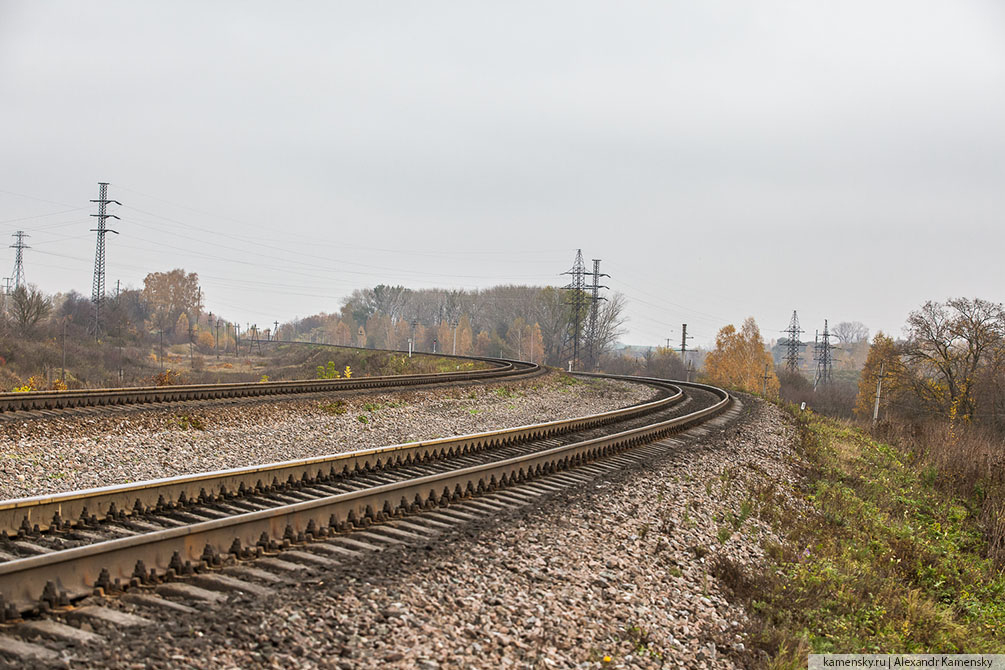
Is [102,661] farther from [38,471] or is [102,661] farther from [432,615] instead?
[38,471]

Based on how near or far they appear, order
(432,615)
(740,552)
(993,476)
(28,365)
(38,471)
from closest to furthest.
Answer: (432,615)
(740,552)
(38,471)
(993,476)
(28,365)

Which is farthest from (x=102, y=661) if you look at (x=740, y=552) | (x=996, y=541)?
(x=996, y=541)

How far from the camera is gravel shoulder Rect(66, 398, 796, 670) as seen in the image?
4.38 m

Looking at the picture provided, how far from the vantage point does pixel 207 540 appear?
223 inches

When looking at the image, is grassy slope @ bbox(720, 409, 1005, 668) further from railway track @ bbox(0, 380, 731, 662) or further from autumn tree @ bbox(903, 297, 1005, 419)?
autumn tree @ bbox(903, 297, 1005, 419)

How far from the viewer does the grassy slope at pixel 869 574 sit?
6.96 m

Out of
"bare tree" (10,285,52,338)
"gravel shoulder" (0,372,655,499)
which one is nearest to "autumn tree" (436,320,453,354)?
"bare tree" (10,285,52,338)

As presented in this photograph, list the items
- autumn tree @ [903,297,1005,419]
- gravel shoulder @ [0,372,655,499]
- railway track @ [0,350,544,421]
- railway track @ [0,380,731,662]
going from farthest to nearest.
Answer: autumn tree @ [903,297,1005,419] → railway track @ [0,350,544,421] → gravel shoulder @ [0,372,655,499] → railway track @ [0,380,731,662]

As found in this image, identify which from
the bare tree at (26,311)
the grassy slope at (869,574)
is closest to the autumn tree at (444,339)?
the bare tree at (26,311)

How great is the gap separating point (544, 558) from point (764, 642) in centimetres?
202

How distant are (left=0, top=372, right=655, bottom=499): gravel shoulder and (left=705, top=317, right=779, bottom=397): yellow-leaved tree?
73.7 m

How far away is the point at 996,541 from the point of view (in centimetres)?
1268

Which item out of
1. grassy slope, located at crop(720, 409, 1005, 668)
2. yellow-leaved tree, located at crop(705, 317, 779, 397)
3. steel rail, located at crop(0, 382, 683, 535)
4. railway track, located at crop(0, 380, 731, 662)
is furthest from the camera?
yellow-leaved tree, located at crop(705, 317, 779, 397)

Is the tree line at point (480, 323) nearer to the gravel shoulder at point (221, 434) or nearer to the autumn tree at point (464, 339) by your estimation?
the autumn tree at point (464, 339)
